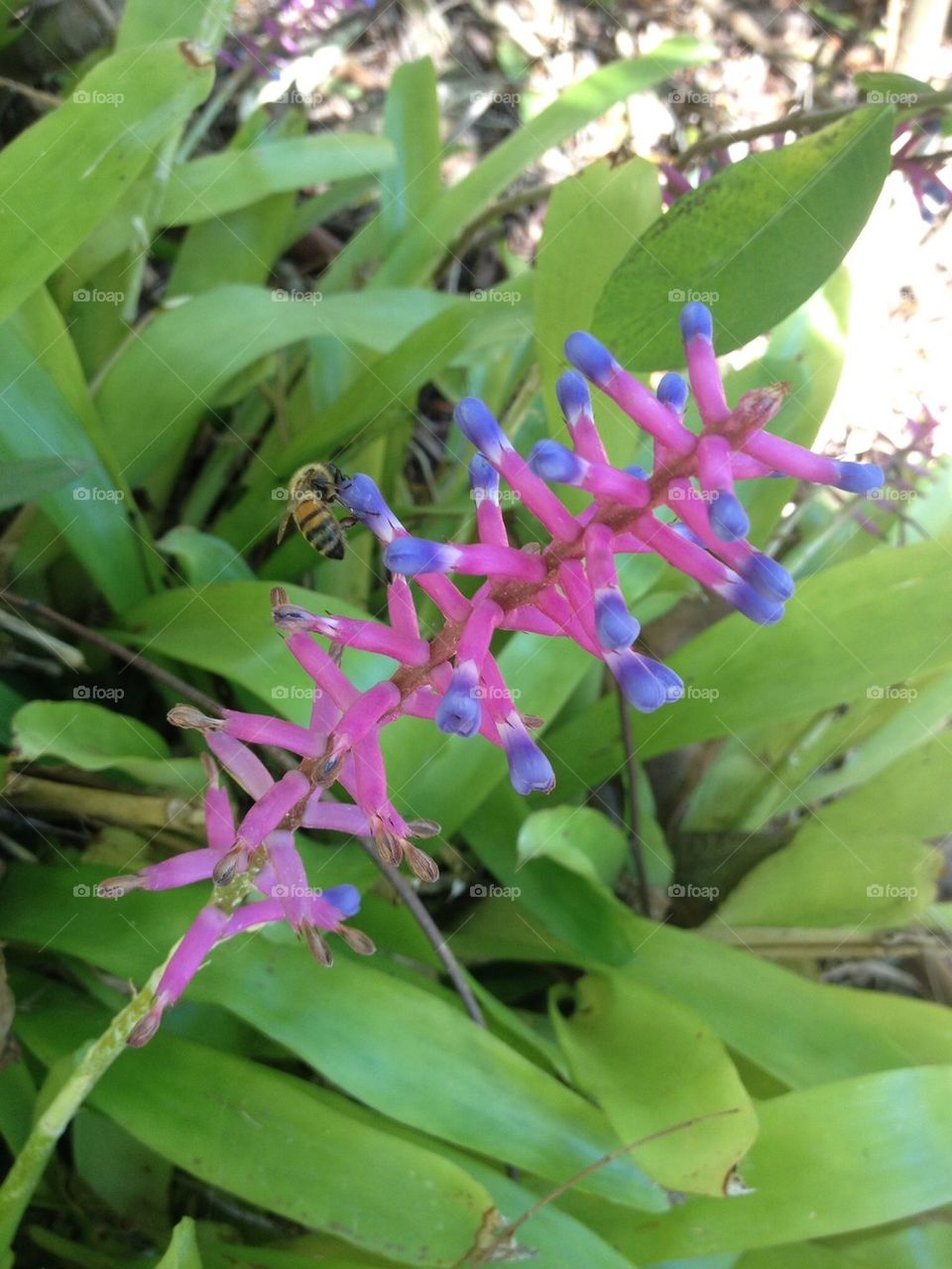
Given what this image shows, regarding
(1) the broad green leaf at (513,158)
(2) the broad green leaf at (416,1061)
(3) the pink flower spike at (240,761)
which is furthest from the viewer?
(1) the broad green leaf at (513,158)

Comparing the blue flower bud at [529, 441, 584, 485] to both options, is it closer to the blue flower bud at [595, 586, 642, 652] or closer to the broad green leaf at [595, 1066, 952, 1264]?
the blue flower bud at [595, 586, 642, 652]

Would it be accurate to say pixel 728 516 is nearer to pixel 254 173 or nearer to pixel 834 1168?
pixel 834 1168

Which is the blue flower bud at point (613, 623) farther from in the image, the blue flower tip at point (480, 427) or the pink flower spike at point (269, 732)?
the pink flower spike at point (269, 732)

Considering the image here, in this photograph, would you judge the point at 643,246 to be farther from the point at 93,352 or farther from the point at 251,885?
the point at 93,352

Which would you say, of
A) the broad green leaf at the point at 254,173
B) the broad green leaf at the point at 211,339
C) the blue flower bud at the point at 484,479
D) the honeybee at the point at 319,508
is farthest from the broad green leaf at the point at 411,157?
the blue flower bud at the point at 484,479

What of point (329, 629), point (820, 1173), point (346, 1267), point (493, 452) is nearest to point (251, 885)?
point (329, 629)

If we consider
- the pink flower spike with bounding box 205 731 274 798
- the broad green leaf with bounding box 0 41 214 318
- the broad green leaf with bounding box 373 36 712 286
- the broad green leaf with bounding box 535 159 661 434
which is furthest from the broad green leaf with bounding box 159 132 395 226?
the pink flower spike with bounding box 205 731 274 798

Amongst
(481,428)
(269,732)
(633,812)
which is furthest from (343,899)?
(633,812)
